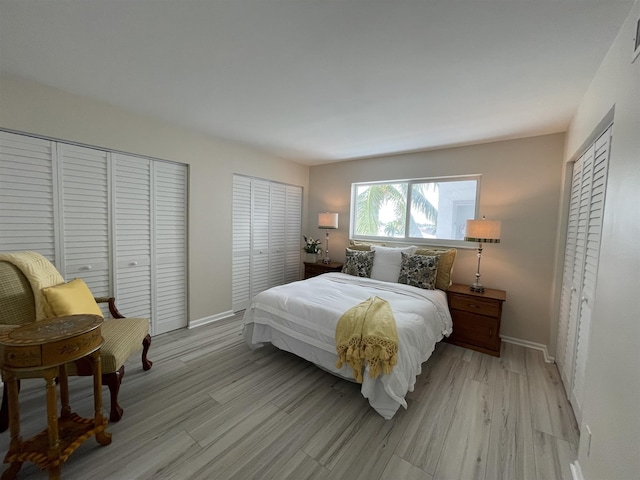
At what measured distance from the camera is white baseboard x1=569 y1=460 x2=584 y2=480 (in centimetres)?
135

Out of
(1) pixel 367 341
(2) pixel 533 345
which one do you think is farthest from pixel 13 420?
(2) pixel 533 345

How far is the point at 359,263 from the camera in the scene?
11.4 ft

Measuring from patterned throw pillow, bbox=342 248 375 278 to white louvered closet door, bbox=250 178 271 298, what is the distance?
1.34 meters

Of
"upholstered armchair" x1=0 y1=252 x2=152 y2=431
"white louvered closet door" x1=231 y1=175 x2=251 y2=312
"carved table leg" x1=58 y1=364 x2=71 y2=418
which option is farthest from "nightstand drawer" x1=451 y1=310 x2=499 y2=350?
"carved table leg" x1=58 y1=364 x2=71 y2=418

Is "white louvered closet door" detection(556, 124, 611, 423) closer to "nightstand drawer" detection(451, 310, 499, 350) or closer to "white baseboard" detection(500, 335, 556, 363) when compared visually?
"white baseboard" detection(500, 335, 556, 363)

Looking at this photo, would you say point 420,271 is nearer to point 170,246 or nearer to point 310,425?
point 310,425

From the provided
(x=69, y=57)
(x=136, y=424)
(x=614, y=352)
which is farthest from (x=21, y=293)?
(x=614, y=352)

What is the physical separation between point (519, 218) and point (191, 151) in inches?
153

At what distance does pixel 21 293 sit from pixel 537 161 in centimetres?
470

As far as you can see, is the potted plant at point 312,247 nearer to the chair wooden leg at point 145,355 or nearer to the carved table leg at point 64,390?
the chair wooden leg at point 145,355

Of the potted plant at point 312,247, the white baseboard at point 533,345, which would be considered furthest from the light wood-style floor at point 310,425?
the potted plant at point 312,247

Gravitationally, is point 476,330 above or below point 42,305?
below

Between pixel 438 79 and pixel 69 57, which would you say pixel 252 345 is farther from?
pixel 438 79

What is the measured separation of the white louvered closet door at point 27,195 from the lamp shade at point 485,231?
401 centimetres
